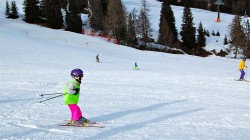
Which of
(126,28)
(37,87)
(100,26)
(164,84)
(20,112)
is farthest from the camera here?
(100,26)

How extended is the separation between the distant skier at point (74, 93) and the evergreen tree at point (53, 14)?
49255 millimetres

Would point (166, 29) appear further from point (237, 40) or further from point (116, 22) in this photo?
point (237, 40)

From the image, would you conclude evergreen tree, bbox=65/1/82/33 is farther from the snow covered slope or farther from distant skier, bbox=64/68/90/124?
distant skier, bbox=64/68/90/124

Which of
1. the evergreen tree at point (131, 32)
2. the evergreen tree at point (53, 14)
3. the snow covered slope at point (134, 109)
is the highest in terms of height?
the evergreen tree at point (53, 14)

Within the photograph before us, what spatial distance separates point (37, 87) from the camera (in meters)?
13.9

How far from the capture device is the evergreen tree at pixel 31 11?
2183 inches

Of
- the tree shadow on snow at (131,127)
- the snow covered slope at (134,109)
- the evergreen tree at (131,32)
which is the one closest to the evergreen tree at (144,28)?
the evergreen tree at (131,32)

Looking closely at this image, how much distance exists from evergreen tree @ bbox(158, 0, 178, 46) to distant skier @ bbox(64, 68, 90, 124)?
155 feet

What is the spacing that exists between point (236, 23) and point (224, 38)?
5.72 metres

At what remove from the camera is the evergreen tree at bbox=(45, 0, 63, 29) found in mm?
54969

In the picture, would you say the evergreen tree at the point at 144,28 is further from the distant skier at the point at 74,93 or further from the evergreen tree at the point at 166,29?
the distant skier at the point at 74,93

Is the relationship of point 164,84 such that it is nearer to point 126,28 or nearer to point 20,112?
point 20,112

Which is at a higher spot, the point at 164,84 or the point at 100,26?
the point at 100,26

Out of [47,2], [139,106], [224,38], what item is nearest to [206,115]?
[139,106]
